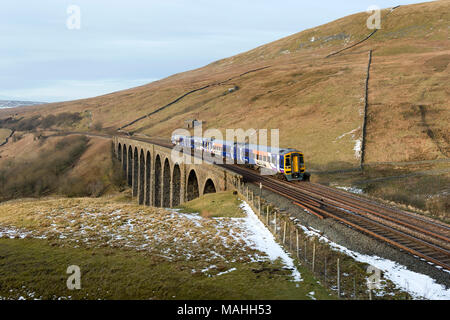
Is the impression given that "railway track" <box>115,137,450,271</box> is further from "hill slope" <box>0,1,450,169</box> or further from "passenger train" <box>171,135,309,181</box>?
"hill slope" <box>0,1,450,169</box>

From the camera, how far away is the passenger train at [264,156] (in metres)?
28.8

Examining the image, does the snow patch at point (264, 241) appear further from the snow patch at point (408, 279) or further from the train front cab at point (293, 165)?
the train front cab at point (293, 165)

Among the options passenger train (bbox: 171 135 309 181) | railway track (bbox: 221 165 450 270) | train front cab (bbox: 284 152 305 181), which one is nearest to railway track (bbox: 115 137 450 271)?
railway track (bbox: 221 165 450 270)

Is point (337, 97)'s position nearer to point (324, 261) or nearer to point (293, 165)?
point (293, 165)

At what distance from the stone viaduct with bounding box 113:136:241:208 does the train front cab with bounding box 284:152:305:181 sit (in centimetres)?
541

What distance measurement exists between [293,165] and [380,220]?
1243 centimetres

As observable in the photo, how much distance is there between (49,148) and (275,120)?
76274 millimetres

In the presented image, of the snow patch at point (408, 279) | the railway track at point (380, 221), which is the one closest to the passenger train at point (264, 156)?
the railway track at point (380, 221)

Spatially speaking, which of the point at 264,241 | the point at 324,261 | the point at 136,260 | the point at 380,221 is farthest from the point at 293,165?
the point at 136,260

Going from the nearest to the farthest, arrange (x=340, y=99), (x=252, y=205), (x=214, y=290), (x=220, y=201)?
1. (x=214, y=290)
2. (x=252, y=205)
3. (x=220, y=201)
4. (x=340, y=99)

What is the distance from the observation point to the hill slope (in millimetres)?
45938

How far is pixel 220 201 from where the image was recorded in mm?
23672
